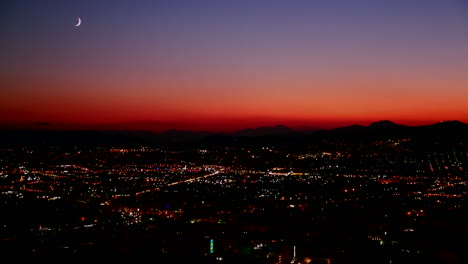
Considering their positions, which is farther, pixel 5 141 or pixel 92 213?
pixel 5 141

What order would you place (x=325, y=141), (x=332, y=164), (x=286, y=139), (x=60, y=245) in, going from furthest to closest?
(x=286, y=139) → (x=325, y=141) → (x=332, y=164) → (x=60, y=245)

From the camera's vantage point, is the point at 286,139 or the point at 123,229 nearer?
the point at 123,229

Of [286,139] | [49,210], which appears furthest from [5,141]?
[49,210]

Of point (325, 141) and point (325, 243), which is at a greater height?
point (325, 141)

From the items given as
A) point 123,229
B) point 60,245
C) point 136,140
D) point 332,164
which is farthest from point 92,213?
point 136,140

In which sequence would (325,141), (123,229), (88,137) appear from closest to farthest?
(123,229) < (325,141) < (88,137)

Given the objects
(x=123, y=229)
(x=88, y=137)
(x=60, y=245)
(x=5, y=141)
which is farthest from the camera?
(x=88, y=137)

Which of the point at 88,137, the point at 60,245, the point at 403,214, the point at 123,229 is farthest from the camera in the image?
the point at 88,137

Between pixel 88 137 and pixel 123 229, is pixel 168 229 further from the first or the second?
pixel 88 137

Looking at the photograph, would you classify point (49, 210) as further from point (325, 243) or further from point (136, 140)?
point (136, 140)
